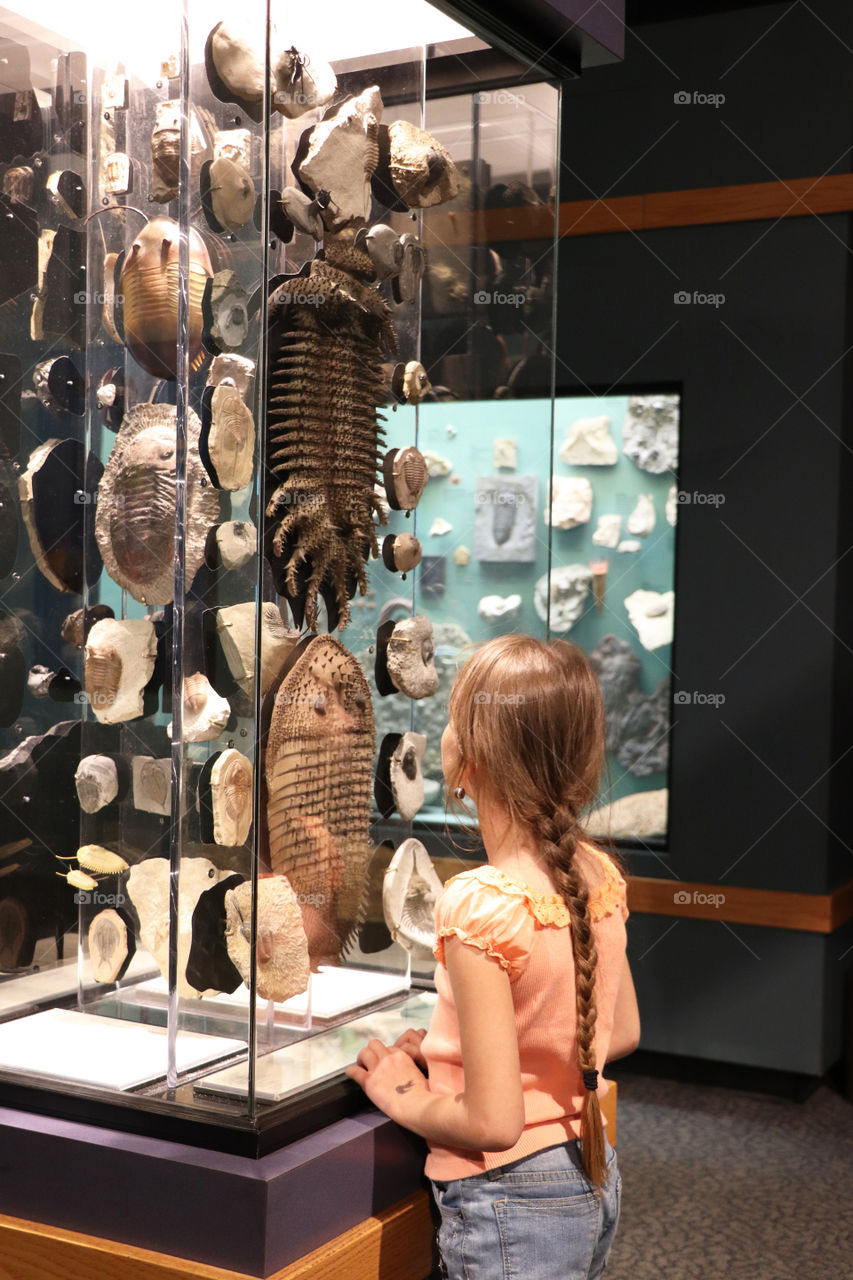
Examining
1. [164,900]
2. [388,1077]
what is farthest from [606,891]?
[164,900]

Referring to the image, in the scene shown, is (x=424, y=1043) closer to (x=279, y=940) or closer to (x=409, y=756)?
(x=279, y=940)

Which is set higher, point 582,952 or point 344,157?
point 344,157

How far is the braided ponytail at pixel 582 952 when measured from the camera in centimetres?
148

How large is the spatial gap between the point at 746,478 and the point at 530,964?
2.87 metres

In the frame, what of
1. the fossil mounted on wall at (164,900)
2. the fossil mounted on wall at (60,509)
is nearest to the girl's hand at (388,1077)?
the fossil mounted on wall at (164,900)

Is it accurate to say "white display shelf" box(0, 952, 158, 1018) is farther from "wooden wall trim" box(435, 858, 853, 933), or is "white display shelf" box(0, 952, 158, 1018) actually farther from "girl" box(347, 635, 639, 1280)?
"wooden wall trim" box(435, 858, 853, 933)

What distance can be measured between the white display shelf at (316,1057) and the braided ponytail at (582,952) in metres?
0.36

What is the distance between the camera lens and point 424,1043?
1604 mm

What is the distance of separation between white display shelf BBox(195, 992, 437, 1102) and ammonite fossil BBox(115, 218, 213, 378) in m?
0.90

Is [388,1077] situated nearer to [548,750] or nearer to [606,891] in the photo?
[606,891]

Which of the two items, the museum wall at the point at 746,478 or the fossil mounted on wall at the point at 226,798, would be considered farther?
the museum wall at the point at 746,478

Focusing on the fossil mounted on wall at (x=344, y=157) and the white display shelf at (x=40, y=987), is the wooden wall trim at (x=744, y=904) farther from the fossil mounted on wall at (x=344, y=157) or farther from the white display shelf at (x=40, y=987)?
the fossil mounted on wall at (x=344, y=157)

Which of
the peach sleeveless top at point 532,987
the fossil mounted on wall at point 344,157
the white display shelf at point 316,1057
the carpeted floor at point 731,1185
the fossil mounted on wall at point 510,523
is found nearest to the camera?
the peach sleeveless top at point 532,987

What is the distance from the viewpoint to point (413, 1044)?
1.76 meters
